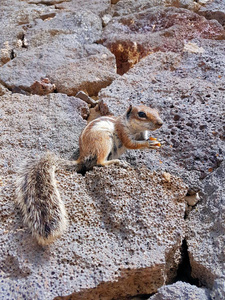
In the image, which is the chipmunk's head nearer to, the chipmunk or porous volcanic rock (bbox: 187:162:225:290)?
the chipmunk

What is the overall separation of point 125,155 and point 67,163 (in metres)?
0.44

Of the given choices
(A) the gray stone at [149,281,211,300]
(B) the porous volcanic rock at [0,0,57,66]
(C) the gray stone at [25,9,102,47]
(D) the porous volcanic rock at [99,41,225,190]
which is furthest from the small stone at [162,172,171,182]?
(B) the porous volcanic rock at [0,0,57,66]

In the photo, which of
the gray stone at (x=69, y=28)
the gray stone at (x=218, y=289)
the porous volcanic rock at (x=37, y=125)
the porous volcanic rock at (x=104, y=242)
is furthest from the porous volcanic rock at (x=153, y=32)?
the gray stone at (x=218, y=289)

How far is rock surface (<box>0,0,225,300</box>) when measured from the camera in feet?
5.77

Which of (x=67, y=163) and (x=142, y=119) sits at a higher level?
(x=142, y=119)

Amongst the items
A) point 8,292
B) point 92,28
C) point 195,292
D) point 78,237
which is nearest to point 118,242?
point 78,237

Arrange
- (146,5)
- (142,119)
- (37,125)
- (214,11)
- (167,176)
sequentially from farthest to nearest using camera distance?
(146,5)
(214,11)
(37,125)
(142,119)
(167,176)

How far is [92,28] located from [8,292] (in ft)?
10.6

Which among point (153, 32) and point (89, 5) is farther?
point (89, 5)

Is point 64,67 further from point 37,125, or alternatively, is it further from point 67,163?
point 67,163

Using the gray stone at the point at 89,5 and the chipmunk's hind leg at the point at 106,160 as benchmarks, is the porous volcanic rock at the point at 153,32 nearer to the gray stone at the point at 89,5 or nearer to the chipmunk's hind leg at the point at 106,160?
the gray stone at the point at 89,5

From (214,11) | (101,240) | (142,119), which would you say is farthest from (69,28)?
(101,240)

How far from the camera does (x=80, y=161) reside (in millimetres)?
2219

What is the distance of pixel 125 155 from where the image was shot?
2.43 meters
